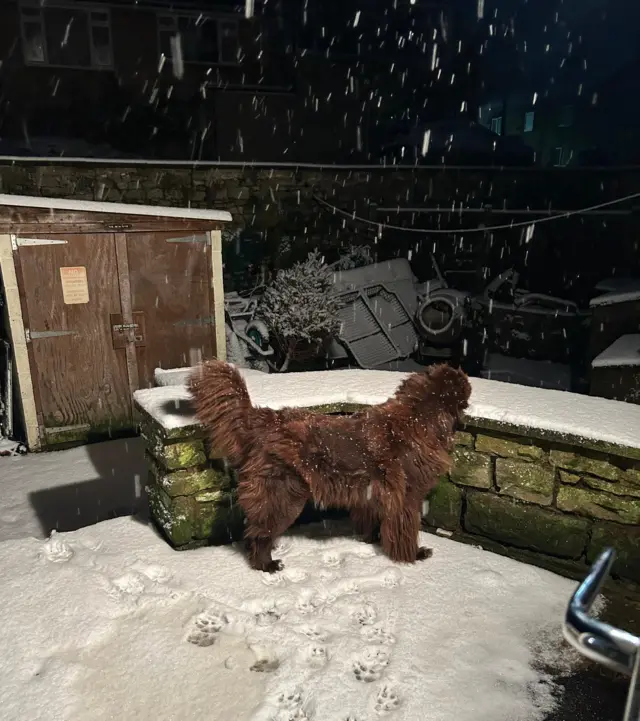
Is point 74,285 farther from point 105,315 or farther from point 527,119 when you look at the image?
point 527,119

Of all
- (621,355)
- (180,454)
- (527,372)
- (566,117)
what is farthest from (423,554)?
(566,117)

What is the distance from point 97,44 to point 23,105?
10.7 ft

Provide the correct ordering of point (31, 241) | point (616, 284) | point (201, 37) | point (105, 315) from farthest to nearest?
point (201, 37) → point (616, 284) → point (105, 315) → point (31, 241)

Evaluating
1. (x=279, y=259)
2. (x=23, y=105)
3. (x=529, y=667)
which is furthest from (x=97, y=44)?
(x=529, y=667)

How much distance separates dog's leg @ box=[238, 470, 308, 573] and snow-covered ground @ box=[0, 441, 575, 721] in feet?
0.56

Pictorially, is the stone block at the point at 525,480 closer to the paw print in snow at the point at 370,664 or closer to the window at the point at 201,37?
the paw print in snow at the point at 370,664

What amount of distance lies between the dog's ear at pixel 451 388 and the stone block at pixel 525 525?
0.78m

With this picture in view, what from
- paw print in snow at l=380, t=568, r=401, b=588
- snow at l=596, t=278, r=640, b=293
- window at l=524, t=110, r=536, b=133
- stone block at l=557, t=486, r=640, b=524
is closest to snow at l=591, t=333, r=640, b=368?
snow at l=596, t=278, r=640, b=293

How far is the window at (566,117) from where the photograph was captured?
24.3 m

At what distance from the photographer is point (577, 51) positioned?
25516 mm

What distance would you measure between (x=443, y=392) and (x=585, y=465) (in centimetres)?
90

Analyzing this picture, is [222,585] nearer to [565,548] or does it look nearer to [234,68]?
[565,548]

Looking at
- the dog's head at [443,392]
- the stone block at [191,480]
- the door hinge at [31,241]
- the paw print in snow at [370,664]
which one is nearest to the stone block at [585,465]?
the dog's head at [443,392]

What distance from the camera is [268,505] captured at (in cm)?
301
